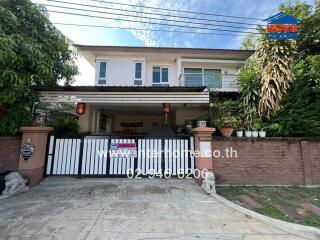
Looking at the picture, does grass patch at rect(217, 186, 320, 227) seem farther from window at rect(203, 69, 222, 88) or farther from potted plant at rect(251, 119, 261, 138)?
window at rect(203, 69, 222, 88)

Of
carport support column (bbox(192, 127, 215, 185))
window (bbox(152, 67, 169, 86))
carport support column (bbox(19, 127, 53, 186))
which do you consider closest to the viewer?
carport support column (bbox(19, 127, 53, 186))

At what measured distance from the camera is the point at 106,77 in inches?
530

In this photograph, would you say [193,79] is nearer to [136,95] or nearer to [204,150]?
[136,95]

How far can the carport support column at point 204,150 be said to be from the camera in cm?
604

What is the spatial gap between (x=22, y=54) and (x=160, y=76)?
31.9 ft

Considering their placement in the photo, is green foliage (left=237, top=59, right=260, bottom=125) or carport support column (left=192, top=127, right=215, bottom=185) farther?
green foliage (left=237, top=59, right=260, bottom=125)

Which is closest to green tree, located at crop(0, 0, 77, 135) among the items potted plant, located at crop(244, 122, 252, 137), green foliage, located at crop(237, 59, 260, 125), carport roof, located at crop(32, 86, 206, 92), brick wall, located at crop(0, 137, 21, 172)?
brick wall, located at crop(0, 137, 21, 172)

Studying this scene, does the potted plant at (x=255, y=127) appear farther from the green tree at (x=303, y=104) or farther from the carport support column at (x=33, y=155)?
the carport support column at (x=33, y=155)

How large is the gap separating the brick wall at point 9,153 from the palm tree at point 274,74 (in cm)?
897

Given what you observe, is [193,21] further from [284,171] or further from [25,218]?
[25,218]

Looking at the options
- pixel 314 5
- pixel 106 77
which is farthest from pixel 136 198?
pixel 314 5

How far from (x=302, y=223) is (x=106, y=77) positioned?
12990 mm

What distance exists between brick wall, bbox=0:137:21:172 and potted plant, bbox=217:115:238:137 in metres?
7.15

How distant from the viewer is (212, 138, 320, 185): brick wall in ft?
21.0
